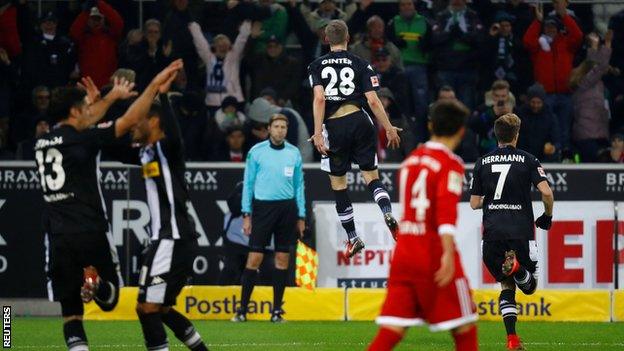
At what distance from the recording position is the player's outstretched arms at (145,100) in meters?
10.8

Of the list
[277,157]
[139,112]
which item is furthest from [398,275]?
Answer: [277,157]

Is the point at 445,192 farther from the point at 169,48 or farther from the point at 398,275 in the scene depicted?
the point at 169,48

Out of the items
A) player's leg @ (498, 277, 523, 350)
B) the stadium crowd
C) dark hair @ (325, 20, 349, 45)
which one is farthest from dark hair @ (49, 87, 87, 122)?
the stadium crowd

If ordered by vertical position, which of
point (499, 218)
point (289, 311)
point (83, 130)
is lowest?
point (289, 311)

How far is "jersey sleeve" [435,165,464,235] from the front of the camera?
9570 millimetres

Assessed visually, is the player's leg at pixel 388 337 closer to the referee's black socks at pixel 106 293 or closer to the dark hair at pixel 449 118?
the dark hair at pixel 449 118

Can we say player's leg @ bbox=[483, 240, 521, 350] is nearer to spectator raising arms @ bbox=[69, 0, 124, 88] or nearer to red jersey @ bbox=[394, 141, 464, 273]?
red jersey @ bbox=[394, 141, 464, 273]

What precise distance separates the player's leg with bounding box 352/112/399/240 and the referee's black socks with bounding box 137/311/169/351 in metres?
4.61

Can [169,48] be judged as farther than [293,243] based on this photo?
Yes

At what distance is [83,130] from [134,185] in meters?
9.18

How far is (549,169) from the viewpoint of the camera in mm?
20766

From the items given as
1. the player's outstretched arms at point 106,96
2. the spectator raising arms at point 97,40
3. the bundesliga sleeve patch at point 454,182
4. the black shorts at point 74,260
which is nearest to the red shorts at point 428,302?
the bundesliga sleeve patch at point 454,182

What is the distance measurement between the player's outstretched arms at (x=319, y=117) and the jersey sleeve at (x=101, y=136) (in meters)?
4.11

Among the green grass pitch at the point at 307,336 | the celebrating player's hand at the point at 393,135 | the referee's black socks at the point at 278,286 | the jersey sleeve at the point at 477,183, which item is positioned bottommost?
the green grass pitch at the point at 307,336
